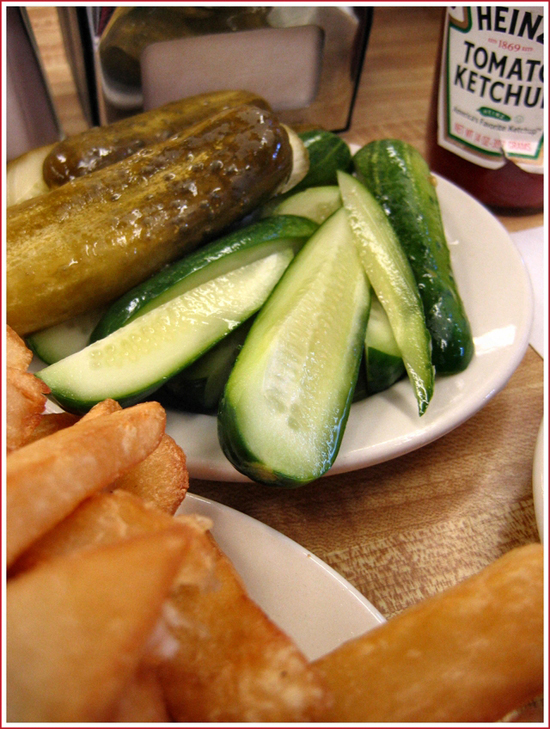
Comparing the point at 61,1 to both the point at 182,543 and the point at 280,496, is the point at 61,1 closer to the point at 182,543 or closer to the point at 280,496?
the point at 280,496

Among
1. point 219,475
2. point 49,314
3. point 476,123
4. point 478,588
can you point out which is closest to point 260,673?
point 478,588

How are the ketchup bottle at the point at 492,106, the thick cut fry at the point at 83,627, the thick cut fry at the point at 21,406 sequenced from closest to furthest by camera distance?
the thick cut fry at the point at 83,627, the thick cut fry at the point at 21,406, the ketchup bottle at the point at 492,106

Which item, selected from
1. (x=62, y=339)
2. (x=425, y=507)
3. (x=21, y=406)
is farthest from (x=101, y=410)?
(x=425, y=507)

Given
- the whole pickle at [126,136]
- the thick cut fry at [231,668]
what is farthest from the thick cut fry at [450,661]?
the whole pickle at [126,136]

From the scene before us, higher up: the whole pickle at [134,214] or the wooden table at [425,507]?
the whole pickle at [134,214]

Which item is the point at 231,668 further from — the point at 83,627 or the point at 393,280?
the point at 393,280

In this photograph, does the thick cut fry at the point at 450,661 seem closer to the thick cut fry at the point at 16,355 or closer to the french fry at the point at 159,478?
the french fry at the point at 159,478
